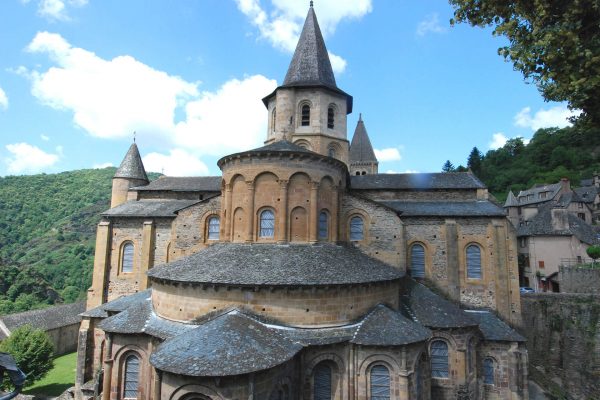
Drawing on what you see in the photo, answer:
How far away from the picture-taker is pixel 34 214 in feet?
295

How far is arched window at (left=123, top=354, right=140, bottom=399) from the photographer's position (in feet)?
45.7

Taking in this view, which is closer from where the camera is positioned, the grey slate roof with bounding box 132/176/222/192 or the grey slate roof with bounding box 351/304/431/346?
the grey slate roof with bounding box 351/304/431/346

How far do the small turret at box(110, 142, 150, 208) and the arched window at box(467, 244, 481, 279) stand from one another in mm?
24898

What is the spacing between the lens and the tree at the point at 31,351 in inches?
880

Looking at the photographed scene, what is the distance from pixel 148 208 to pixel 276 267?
15.2 meters

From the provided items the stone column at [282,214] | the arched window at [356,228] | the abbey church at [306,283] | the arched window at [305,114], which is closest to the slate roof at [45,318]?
the abbey church at [306,283]

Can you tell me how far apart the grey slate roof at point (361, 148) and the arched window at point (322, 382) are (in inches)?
1176

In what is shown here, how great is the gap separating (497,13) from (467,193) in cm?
1619

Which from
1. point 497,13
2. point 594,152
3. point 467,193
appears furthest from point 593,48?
point 594,152

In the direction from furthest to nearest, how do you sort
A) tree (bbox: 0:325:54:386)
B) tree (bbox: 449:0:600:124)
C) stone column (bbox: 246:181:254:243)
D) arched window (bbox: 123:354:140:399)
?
tree (bbox: 0:325:54:386), stone column (bbox: 246:181:254:243), arched window (bbox: 123:354:140:399), tree (bbox: 449:0:600:124)

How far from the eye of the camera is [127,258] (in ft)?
79.0

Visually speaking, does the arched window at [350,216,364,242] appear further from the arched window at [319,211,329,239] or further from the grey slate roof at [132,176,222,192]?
the grey slate roof at [132,176,222,192]

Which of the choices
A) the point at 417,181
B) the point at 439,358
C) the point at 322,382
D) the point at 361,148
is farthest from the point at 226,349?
the point at 361,148

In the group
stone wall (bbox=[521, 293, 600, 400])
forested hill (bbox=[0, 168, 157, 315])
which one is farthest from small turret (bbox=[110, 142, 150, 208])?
forested hill (bbox=[0, 168, 157, 315])
